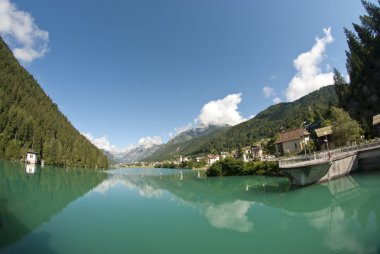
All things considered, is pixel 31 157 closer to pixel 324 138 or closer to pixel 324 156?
pixel 324 156

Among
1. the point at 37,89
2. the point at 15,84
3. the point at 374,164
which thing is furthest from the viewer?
the point at 37,89

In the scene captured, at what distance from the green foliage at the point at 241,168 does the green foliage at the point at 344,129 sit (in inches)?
541

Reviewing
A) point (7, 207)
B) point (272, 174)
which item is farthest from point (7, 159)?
point (272, 174)

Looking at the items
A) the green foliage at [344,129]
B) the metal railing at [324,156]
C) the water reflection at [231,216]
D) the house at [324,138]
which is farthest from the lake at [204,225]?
the house at [324,138]

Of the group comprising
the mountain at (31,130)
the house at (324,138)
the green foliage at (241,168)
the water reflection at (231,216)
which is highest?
the mountain at (31,130)

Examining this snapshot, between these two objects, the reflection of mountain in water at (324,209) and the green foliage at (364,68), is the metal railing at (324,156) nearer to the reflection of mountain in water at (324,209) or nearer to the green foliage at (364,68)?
the reflection of mountain in water at (324,209)

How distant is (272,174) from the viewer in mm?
58875

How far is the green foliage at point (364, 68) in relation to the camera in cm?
7097

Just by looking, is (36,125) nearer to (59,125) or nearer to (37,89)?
(59,125)

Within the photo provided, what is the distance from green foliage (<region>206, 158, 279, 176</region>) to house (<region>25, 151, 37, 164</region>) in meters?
57.3

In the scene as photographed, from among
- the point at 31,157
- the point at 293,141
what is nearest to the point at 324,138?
the point at 293,141

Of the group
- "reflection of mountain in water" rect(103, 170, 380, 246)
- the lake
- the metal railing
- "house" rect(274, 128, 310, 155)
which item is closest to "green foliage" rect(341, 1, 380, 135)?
"house" rect(274, 128, 310, 155)

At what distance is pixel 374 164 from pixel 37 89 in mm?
147348

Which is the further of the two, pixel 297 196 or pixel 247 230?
pixel 297 196
